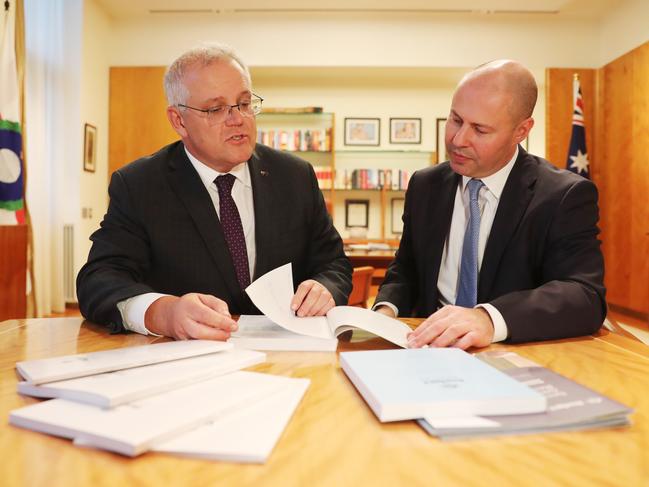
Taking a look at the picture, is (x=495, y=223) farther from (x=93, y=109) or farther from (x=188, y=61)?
(x=93, y=109)

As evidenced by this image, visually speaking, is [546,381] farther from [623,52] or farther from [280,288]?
[623,52]

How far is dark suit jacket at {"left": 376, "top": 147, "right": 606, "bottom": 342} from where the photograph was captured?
1.28 meters

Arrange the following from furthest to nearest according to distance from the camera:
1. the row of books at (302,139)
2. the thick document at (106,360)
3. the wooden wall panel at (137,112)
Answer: the row of books at (302,139), the wooden wall panel at (137,112), the thick document at (106,360)

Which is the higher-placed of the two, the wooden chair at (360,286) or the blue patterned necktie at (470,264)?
the blue patterned necktie at (470,264)

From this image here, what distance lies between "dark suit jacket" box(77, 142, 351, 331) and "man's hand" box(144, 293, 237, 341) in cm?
29

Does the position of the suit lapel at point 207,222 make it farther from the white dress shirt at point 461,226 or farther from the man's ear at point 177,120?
the white dress shirt at point 461,226

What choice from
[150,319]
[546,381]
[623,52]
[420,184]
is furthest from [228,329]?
[623,52]

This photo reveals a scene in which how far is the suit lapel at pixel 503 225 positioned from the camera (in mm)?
1658

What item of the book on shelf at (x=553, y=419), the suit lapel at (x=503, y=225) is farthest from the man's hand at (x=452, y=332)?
the suit lapel at (x=503, y=225)

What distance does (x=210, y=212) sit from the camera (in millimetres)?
1727

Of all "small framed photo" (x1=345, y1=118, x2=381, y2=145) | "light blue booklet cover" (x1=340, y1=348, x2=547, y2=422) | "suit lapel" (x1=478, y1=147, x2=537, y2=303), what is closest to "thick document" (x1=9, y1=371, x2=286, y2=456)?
"light blue booklet cover" (x1=340, y1=348, x2=547, y2=422)

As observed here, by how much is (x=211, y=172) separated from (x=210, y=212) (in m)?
0.23

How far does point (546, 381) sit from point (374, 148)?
22.0ft

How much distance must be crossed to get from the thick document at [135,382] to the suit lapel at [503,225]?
946 millimetres
